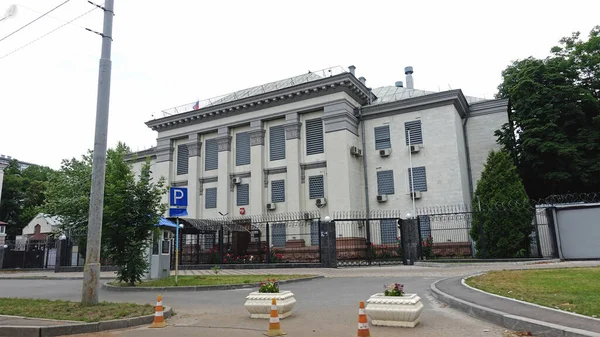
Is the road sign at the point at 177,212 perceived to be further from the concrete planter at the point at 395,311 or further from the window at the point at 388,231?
the window at the point at 388,231

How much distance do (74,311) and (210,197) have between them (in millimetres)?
27405

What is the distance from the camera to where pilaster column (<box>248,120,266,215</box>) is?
109 feet

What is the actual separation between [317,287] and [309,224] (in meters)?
16.4

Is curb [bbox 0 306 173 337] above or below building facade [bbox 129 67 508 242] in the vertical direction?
below

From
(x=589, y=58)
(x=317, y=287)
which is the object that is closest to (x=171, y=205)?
(x=317, y=287)

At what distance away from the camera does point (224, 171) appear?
115 ft

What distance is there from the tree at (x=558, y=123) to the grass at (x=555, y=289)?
62.6 feet

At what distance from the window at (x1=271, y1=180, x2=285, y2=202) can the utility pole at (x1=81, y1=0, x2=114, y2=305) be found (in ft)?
74.5

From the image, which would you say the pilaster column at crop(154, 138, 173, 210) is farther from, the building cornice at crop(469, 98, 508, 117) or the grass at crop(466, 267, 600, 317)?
the grass at crop(466, 267, 600, 317)

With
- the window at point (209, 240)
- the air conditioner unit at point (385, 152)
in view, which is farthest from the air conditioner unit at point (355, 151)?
the window at point (209, 240)

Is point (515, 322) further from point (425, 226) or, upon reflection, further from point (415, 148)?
point (415, 148)

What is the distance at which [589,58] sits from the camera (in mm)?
30312

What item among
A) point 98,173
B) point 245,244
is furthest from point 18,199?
point 98,173

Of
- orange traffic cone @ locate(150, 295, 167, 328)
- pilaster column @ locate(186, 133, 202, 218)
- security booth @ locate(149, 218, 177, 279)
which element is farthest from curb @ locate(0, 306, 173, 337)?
pilaster column @ locate(186, 133, 202, 218)
